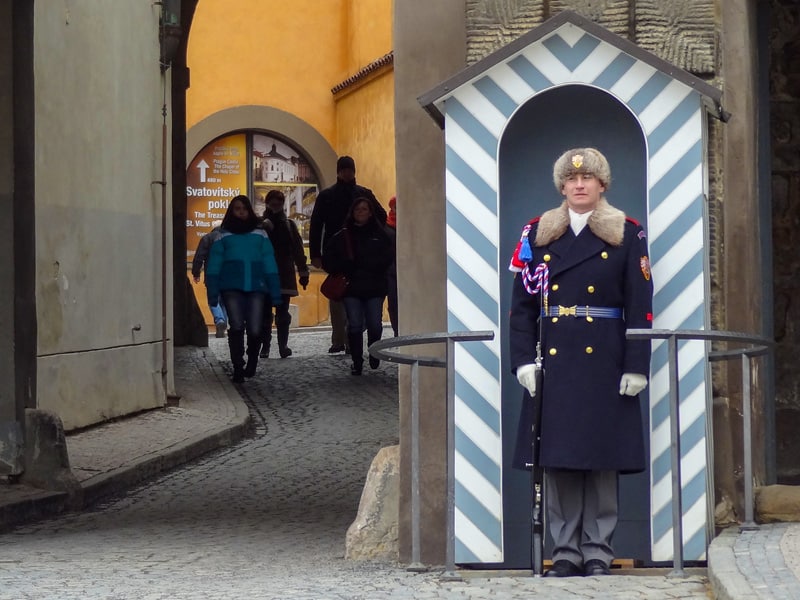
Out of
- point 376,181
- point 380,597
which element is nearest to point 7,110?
point 380,597

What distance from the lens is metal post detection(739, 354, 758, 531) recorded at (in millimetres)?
6840

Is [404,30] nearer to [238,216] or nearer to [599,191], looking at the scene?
[599,191]

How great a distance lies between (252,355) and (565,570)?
9803 millimetres

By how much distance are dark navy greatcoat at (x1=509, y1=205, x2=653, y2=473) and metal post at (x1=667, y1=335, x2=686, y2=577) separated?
15cm

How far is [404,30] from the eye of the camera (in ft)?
24.5

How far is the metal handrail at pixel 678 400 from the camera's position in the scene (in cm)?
644

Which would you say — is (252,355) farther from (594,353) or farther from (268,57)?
(268,57)

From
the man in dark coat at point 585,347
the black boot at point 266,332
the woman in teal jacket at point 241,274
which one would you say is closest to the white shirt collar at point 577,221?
the man in dark coat at point 585,347

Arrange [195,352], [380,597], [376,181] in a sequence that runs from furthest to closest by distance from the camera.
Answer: [376,181], [195,352], [380,597]

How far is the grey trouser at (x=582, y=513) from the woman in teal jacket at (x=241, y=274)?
9170 millimetres

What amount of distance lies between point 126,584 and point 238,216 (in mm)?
9223

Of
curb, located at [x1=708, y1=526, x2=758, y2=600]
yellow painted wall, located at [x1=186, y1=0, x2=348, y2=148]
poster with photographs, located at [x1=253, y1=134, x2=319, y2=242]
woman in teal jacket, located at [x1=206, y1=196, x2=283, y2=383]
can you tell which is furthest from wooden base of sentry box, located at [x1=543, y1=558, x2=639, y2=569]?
poster with photographs, located at [x1=253, y1=134, x2=319, y2=242]

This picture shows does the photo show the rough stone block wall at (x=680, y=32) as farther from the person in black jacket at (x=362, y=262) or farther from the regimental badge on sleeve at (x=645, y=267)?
the person in black jacket at (x=362, y=262)

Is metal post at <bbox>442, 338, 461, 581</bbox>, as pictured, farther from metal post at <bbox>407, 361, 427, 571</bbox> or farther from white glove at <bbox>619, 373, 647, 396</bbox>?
white glove at <bbox>619, 373, 647, 396</bbox>
